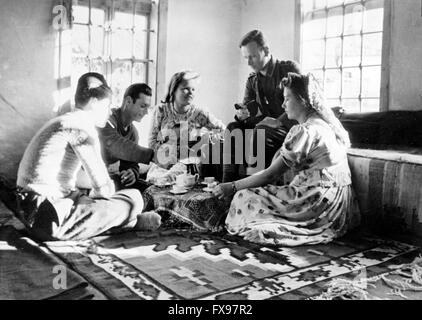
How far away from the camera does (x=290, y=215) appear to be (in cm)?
283

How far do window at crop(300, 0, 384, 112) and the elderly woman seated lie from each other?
1754 millimetres

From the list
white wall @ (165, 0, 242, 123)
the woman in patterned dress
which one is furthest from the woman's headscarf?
white wall @ (165, 0, 242, 123)

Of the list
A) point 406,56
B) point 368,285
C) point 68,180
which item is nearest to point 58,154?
point 68,180

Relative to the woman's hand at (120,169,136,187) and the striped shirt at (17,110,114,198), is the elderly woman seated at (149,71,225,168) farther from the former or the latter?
the striped shirt at (17,110,114,198)

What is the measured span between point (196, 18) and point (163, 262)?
4041mm

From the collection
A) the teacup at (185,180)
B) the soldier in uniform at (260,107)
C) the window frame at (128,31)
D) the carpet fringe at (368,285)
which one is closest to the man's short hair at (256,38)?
the soldier in uniform at (260,107)

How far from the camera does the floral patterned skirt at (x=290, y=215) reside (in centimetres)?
277

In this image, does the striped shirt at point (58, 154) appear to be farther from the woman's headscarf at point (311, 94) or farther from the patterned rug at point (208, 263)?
the woman's headscarf at point (311, 94)

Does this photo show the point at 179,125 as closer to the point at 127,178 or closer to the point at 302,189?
the point at 127,178

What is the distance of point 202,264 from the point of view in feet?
7.87

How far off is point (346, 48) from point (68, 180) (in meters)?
3.53
